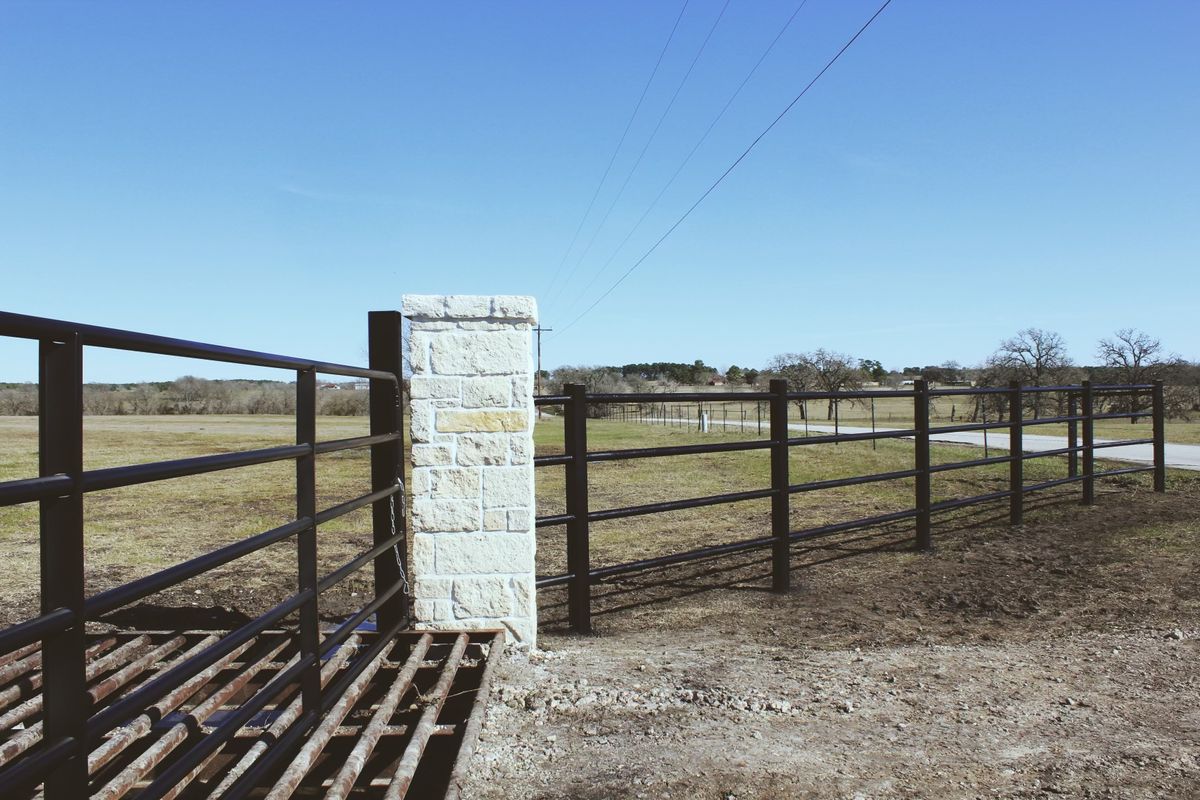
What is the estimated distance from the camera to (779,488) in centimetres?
502

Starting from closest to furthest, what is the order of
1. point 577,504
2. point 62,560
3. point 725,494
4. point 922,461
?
point 62,560 < point 577,504 < point 725,494 < point 922,461

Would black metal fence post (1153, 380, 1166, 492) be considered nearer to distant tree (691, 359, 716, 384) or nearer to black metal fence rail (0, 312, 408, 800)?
black metal fence rail (0, 312, 408, 800)

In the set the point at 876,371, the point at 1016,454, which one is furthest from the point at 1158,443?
the point at 876,371

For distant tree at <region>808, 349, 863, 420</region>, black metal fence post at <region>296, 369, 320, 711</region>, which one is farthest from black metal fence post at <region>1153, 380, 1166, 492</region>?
distant tree at <region>808, 349, 863, 420</region>

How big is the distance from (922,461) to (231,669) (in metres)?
5.04

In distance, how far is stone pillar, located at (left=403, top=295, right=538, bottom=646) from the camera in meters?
3.54

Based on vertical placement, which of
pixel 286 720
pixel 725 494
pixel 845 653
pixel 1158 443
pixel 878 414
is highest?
pixel 1158 443

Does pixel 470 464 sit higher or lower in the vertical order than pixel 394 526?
higher

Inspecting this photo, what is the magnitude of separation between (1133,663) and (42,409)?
4.06 m

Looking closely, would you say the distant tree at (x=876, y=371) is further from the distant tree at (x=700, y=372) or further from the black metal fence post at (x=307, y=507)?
the black metal fence post at (x=307, y=507)

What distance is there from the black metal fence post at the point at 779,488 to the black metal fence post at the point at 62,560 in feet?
13.6

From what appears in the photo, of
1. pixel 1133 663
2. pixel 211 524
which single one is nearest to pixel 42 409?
pixel 1133 663

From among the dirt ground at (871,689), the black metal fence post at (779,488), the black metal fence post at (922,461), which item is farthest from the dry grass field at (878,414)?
the black metal fence post at (779,488)

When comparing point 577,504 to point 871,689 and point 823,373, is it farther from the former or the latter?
point 823,373
